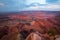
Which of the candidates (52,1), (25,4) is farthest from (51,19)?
(25,4)

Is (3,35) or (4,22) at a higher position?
(4,22)

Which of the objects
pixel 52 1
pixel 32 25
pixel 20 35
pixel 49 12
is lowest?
pixel 20 35

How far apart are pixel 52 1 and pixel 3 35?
0.68m

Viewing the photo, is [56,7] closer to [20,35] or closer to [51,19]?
[51,19]

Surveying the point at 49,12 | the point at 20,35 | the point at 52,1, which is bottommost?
the point at 20,35

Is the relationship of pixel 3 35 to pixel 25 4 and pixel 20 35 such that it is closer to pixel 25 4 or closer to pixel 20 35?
pixel 20 35

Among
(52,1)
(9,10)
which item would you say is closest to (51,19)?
(52,1)

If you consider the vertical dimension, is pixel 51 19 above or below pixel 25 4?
below

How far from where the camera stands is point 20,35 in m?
1.43

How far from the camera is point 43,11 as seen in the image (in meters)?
1.46

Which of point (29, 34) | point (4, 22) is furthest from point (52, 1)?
point (4, 22)

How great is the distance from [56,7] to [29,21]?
13.8 inches

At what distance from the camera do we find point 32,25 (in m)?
1.44

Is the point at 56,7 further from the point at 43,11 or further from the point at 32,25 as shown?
the point at 32,25
